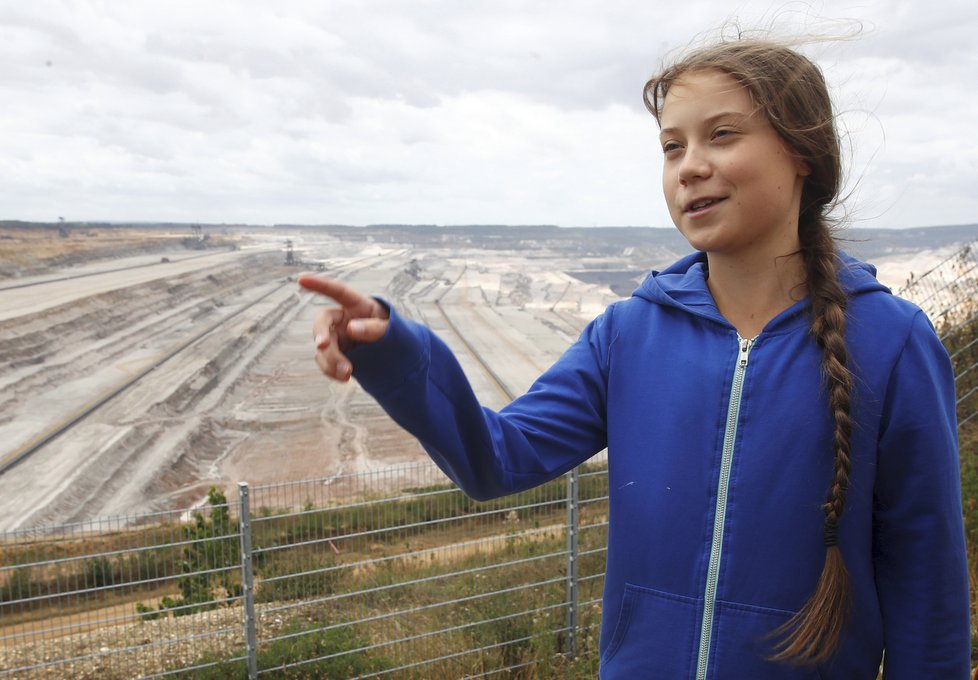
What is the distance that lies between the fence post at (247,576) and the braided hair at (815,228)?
305 cm

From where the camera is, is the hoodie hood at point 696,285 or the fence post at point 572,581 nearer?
the hoodie hood at point 696,285

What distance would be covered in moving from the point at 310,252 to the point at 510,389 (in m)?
50.5

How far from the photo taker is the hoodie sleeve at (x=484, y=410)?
44.6 inches

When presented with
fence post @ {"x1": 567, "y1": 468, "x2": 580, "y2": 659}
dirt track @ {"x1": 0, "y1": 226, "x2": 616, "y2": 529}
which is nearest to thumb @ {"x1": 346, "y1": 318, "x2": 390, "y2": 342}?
fence post @ {"x1": 567, "y1": 468, "x2": 580, "y2": 659}

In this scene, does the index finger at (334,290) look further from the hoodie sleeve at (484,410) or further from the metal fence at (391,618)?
the metal fence at (391,618)

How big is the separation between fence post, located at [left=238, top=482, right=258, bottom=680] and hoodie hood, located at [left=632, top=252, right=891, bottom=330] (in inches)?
111

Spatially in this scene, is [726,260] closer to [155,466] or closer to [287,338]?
[155,466]

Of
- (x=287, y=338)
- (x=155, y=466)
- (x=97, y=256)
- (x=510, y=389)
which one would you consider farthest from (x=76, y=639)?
(x=97, y=256)

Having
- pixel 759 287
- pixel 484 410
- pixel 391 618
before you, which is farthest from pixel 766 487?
pixel 391 618

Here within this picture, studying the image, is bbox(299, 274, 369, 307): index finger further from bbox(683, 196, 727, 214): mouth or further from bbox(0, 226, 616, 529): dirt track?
bbox(0, 226, 616, 529): dirt track

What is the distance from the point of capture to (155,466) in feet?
63.2

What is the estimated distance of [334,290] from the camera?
1071mm

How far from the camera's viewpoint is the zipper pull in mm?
1343

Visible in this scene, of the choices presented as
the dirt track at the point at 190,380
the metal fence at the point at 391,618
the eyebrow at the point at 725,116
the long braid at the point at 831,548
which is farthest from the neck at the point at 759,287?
the dirt track at the point at 190,380
